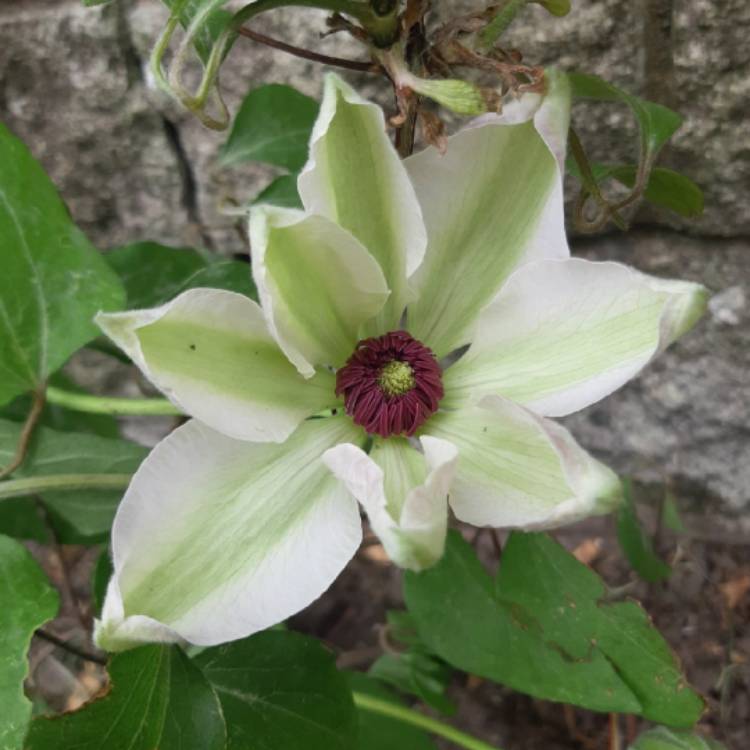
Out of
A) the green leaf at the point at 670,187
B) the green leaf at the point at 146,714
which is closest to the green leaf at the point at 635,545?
the green leaf at the point at 670,187

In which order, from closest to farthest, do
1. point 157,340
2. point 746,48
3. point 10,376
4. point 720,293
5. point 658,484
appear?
1. point 157,340
2. point 10,376
3. point 746,48
4. point 720,293
5. point 658,484

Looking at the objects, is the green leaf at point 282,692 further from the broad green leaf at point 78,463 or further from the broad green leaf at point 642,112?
the broad green leaf at point 642,112

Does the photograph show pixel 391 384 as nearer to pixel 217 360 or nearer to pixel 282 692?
pixel 217 360

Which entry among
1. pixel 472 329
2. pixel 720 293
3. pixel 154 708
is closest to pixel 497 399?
pixel 472 329

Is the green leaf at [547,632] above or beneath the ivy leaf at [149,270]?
beneath

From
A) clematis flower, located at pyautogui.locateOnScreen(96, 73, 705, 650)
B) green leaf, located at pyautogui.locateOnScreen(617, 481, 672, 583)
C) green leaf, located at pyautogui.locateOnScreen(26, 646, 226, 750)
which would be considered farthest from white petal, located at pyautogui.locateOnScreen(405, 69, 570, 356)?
green leaf, located at pyautogui.locateOnScreen(617, 481, 672, 583)

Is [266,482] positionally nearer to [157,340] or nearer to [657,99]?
[157,340]
